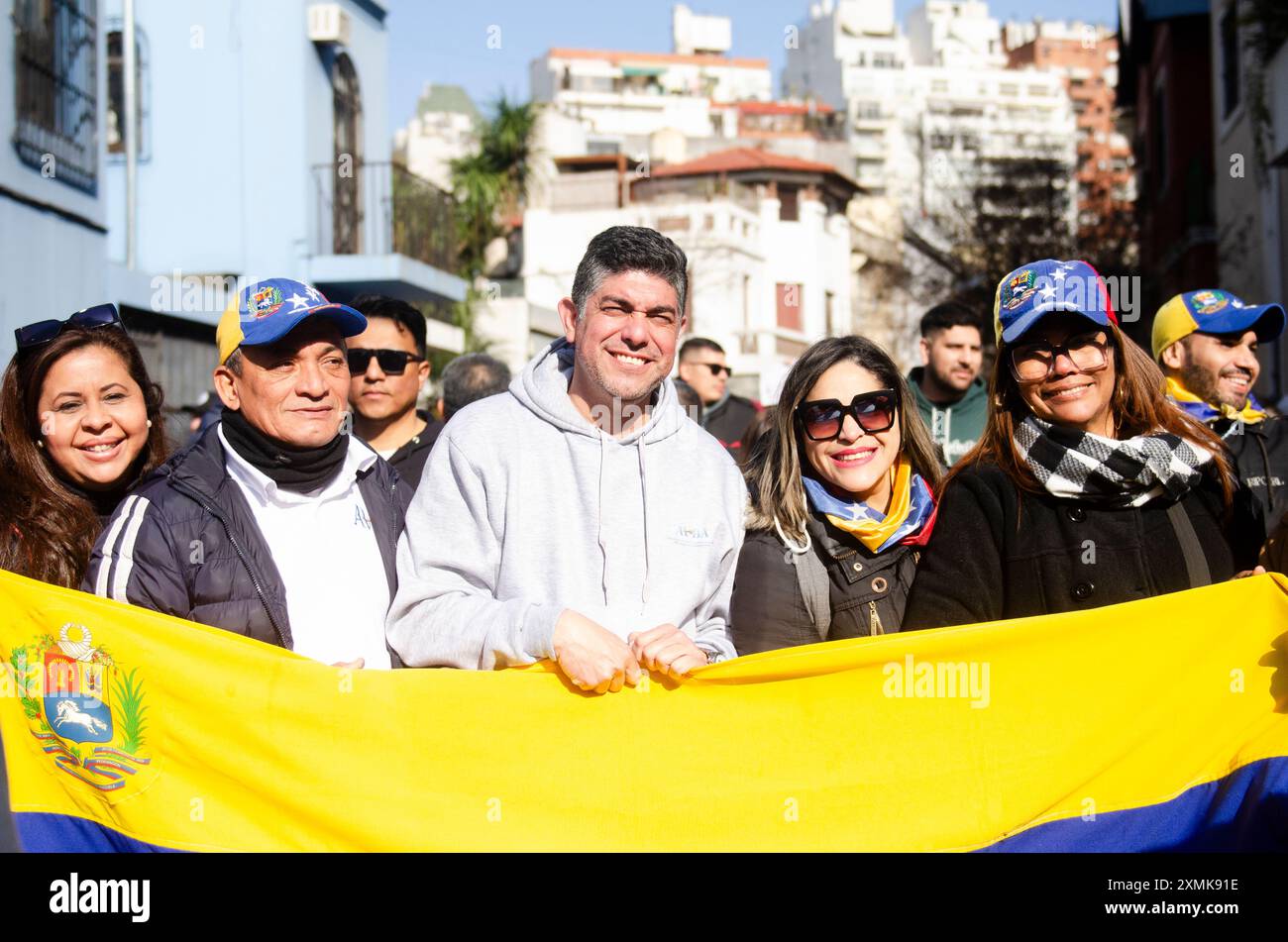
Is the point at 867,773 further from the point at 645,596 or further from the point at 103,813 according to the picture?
the point at 103,813

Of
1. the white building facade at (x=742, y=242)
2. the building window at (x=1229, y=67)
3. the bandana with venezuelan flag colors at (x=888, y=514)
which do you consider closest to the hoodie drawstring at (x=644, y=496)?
the bandana with venezuelan flag colors at (x=888, y=514)

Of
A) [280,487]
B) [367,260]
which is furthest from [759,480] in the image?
[367,260]

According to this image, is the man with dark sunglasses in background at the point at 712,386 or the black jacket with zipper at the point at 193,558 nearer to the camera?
the black jacket with zipper at the point at 193,558

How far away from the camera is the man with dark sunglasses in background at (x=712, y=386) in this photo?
947cm

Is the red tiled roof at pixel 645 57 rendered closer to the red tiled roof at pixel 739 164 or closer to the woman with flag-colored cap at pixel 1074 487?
the red tiled roof at pixel 739 164

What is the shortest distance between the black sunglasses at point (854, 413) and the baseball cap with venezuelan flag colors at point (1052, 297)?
1.20ft

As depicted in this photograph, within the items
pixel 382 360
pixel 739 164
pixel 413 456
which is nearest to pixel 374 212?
pixel 382 360

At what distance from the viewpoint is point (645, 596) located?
373cm

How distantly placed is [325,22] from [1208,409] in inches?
613

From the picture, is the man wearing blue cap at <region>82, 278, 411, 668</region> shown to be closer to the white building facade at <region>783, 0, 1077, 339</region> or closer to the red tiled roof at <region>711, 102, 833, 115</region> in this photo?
the white building facade at <region>783, 0, 1077, 339</region>

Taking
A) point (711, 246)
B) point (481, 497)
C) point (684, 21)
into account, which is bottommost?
point (481, 497)

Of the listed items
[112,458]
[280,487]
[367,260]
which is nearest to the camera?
[280,487]

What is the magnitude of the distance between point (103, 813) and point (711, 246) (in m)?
44.1

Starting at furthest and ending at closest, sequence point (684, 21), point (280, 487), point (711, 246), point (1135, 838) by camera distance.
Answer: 1. point (684, 21)
2. point (711, 246)
3. point (280, 487)
4. point (1135, 838)
